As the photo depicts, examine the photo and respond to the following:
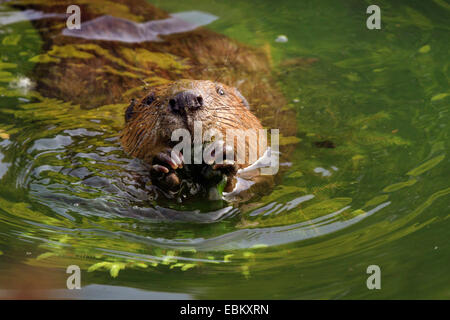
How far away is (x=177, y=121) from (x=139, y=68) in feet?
6.60

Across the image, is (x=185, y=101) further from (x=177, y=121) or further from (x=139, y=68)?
(x=139, y=68)

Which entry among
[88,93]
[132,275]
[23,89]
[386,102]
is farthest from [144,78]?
[132,275]

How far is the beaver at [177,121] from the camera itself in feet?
12.5

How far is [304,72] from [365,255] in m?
3.14

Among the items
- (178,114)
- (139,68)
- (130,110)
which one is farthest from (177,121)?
(139,68)

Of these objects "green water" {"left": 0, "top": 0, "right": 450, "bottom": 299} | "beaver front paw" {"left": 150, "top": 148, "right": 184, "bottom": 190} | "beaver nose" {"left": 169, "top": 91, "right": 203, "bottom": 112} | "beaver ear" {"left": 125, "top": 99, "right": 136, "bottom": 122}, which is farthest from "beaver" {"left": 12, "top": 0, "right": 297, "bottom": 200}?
"beaver nose" {"left": 169, "top": 91, "right": 203, "bottom": 112}

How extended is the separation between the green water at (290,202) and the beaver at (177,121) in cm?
21

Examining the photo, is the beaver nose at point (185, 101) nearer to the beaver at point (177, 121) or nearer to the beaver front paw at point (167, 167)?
the beaver at point (177, 121)

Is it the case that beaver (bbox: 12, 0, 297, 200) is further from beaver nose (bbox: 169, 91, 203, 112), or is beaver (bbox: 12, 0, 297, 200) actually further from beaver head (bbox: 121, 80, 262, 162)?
beaver nose (bbox: 169, 91, 203, 112)

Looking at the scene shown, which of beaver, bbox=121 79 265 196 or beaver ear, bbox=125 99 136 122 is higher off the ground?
beaver ear, bbox=125 99 136 122

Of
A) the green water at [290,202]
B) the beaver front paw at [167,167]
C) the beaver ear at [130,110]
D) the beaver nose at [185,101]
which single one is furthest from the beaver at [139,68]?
the beaver nose at [185,101]

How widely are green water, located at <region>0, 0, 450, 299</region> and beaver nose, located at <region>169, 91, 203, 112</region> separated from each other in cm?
68

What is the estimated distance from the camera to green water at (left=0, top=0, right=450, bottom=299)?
3.25 meters

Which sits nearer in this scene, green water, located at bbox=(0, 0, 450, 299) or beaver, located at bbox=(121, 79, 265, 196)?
green water, located at bbox=(0, 0, 450, 299)
